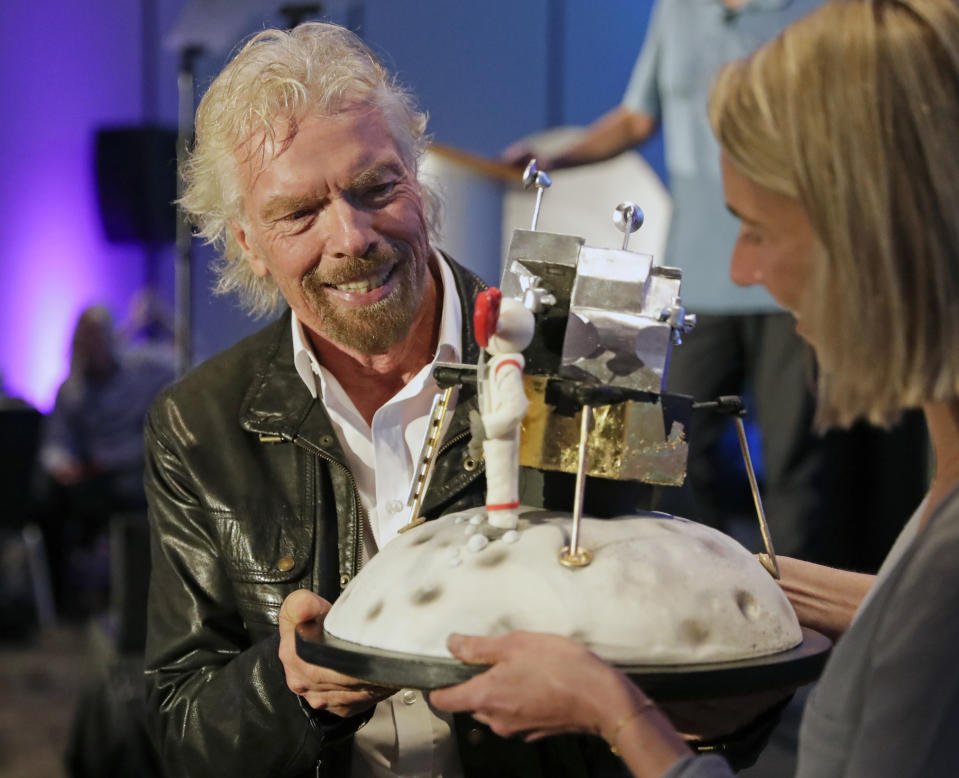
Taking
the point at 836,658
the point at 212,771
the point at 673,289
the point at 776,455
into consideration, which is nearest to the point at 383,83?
the point at 673,289

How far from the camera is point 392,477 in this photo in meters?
1.60

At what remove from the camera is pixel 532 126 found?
5422 mm

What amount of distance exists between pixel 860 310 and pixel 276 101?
0.92 meters

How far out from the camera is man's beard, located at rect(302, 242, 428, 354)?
5.35 feet

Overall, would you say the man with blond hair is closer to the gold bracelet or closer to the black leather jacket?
the black leather jacket

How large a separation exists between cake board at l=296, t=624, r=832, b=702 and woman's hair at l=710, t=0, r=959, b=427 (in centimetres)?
22

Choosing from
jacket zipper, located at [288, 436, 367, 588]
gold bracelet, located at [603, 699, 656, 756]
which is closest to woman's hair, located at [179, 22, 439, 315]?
jacket zipper, located at [288, 436, 367, 588]

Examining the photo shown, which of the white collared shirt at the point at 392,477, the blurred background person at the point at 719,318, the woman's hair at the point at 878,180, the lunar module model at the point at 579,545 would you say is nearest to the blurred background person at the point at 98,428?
the blurred background person at the point at 719,318

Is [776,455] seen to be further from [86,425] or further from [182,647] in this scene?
[86,425]

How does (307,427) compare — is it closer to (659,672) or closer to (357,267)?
(357,267)

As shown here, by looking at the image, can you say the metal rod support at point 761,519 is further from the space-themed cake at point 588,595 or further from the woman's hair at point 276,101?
the woman's hair at point 276,101

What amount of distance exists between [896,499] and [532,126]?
310cm

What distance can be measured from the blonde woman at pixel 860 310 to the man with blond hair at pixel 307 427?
1.90 feet

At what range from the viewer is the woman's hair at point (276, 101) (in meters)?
1.62
